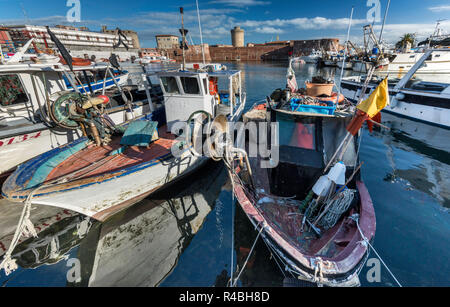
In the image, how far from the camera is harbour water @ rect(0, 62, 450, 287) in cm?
462

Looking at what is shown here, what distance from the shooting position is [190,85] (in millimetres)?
8188

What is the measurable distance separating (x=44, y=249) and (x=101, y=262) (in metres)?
1.96

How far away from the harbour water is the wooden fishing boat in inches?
46.8

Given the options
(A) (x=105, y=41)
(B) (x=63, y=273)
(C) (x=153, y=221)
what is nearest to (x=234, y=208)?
(C) (x=153, y=221)

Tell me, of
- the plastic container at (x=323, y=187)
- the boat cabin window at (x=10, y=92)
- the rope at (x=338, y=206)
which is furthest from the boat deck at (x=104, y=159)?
the boat cabin window at (x=10, y=92)

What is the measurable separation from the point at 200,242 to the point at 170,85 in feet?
21.6

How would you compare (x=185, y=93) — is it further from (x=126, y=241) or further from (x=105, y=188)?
(x=126, y=241)

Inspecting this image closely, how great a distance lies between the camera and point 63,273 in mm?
4824

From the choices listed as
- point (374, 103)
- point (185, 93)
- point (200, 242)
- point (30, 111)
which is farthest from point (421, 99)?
point (30, 111)

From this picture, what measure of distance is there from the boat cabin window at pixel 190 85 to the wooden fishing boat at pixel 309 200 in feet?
11.7

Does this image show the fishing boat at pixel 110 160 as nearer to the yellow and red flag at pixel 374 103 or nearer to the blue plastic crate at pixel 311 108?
the blue plastic crate at pixel 311 108

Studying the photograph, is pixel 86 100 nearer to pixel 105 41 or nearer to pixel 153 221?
pixel 153 221

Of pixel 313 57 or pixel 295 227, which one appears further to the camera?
pixel 313 57

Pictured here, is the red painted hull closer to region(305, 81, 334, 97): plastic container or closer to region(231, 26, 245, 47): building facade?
region(305, 81, 334, 97): plastic container
